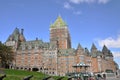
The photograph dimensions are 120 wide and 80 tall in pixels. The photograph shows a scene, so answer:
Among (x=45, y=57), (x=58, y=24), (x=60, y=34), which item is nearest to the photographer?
(x=45, y=57)

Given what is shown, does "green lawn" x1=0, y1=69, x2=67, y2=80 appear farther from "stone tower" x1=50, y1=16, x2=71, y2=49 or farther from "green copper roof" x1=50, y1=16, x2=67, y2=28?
"green copper roof" x1=50, y1=16, x2=67, y2=28

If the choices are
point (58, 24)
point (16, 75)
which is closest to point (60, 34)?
point (58, 24)

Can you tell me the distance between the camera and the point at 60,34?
16550 cm

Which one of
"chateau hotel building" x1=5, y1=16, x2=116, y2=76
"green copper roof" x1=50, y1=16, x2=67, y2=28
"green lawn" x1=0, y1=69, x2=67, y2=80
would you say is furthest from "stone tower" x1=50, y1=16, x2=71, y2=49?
"green lawn" x1=0, y1=69, x2=67, y2=80

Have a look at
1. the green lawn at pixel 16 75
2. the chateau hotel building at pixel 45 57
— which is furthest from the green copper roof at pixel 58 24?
the green lawn at pixel 16 75

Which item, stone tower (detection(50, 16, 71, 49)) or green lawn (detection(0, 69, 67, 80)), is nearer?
green lawn (detection(0, 69, 67, 80))

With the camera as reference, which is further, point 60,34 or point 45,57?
point 60,34

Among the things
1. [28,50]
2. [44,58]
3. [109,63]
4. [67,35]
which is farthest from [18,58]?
[109,63]

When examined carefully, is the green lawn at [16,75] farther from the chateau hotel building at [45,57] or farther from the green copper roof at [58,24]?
the green copper roof at [58,24]

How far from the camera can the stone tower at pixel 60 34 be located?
16021cm

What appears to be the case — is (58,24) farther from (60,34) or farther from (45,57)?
(45,57)

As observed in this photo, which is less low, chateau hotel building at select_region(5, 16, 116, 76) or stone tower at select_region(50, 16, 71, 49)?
stone tower at select_region(50, 16, 71, 49)

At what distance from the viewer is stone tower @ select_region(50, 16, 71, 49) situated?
16021 cm

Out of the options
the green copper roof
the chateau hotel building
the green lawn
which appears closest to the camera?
the green lawn
